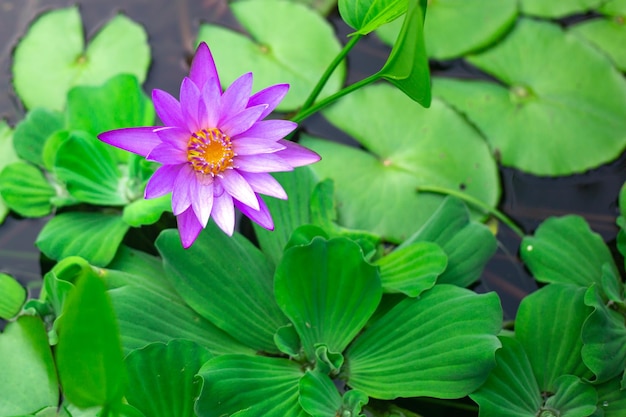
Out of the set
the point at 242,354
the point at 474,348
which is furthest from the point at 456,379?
the point at 242,354

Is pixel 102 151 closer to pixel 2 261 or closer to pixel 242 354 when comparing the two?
pixel 2 261

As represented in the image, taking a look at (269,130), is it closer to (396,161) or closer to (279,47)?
(396,161)

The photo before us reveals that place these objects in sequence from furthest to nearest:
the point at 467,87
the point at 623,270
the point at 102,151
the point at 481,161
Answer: the point at 467,87 < the point at 481,161 < the point at 623,270 < the point at 102,151

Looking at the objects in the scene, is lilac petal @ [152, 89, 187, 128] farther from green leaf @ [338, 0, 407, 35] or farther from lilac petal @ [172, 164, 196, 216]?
green leaf @ [338, 0, 407, 35]

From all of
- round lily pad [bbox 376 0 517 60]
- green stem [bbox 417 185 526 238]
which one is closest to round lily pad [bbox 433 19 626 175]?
round lily pad [bbox 376 0 517 60]

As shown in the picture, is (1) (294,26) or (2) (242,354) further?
(1) (294,26)

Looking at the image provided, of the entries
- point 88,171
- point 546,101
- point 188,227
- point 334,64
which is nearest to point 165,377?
point 188,227
